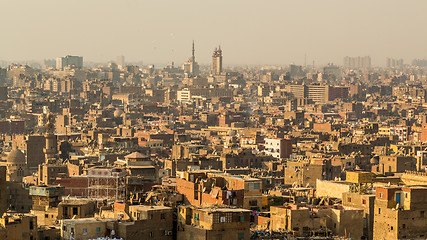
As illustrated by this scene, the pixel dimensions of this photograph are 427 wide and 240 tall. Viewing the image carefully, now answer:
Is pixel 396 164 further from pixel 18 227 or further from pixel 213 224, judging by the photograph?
pixel 18 227

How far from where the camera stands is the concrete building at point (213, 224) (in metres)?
28.7

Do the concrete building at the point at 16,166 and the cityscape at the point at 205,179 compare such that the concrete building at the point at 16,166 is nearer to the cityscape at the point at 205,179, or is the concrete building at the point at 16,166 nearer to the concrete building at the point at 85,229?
the cityscape at the point at 205,179

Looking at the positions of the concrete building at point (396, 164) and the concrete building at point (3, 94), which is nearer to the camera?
the concrete building at point (396, 164)

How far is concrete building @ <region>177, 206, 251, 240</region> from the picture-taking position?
1131 inches

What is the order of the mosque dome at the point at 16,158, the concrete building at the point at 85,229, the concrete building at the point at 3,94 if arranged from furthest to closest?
1. the concrete building at the point at 3,94
2. the mosque dome at the point at 16,158
3. the concrete building at the point at 85,229

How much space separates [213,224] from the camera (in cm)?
2869

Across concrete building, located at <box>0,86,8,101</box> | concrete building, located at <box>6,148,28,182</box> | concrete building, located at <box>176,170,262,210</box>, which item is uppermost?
concrete building, located at <box>176,170,262,210</box>

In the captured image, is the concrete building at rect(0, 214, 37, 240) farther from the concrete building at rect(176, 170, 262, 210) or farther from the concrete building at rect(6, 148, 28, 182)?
the concrete building at rect(6, 148, 28, 182)

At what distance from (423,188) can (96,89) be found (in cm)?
13938

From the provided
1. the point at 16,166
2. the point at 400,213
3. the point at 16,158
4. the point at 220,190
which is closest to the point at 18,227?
the point at 220,190

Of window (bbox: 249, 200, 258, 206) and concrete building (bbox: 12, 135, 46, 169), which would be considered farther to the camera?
concrete building (bbox: 12, 135, 46, 169)

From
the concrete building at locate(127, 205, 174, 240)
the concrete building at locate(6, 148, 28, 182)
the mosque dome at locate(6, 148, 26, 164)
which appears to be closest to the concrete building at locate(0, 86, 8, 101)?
the mosque dome at locate(6, 148, 26, 164)

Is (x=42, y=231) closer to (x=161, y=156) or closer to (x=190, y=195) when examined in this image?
(x=190, y=195)

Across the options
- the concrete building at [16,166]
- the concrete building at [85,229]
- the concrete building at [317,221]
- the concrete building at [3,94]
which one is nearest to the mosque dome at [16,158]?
the concrete building at [16,166]
